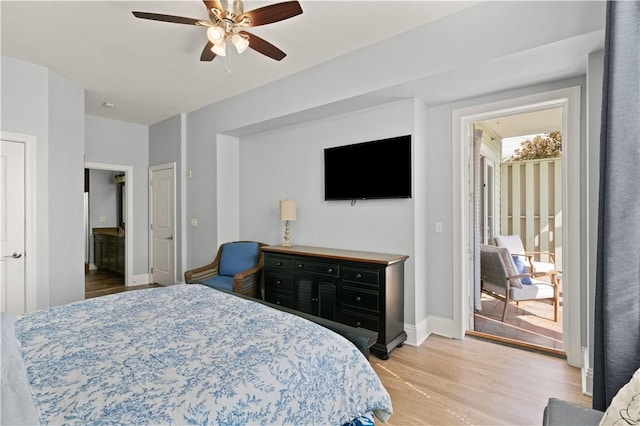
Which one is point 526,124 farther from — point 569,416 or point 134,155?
point 134,155

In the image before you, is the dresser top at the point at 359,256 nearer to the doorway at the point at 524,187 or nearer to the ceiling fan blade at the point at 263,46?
the ceiling fan blade at the point at 263,46

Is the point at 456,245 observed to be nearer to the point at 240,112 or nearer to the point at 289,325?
the point at 289,325

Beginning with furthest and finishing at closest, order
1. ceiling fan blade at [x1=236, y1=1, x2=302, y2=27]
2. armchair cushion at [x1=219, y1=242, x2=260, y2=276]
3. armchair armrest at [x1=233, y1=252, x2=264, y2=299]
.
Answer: armchair cushion at [x1=219, y1=242, x2=260, y2=276]
armchair armrest at [x1=233, y1=252, x2=264, y2=299]
ceiling fan blade at [x1=236, y1=1, x2=302, y2=27]

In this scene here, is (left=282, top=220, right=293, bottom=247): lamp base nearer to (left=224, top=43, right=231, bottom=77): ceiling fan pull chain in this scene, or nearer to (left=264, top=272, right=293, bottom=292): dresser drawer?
(left=264, top=272, right=293, bottom=292): dresser drawer

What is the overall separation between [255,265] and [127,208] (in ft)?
9.14

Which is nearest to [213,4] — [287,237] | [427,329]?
[287,237]

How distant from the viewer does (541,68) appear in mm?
2393

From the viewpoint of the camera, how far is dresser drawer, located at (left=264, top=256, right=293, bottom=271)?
11.1ft

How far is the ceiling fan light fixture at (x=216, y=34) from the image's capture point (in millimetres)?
2111

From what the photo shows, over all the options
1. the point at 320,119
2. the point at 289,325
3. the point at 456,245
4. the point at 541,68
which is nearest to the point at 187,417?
the point at 289,325

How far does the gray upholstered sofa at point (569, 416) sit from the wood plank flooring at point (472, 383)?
77cm

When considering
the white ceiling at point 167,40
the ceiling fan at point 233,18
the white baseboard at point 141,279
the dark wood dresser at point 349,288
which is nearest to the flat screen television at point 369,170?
the dark wood dresser at point 349,288

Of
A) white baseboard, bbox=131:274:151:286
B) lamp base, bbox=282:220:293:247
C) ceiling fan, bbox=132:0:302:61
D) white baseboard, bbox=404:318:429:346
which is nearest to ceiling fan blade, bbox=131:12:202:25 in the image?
ceiling fan, bbox=132:0:302:61

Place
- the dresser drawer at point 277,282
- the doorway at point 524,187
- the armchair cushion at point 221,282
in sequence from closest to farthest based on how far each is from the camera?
the dresser drawer at point 277,282, the armchair cushion at point 221,282, the doorway at point 524,187
